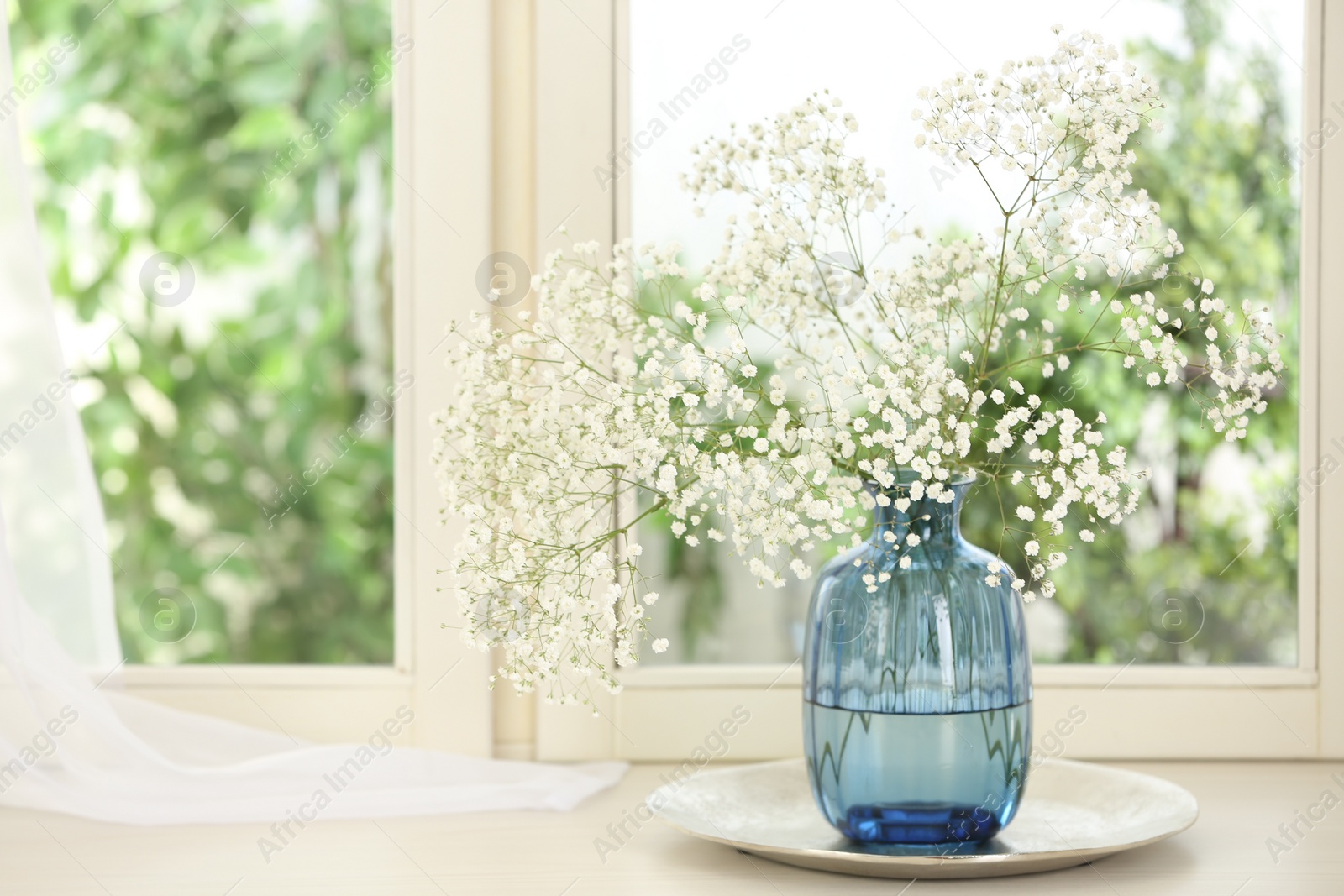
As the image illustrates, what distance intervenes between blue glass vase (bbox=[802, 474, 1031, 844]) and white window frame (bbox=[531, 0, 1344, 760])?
0.31 m

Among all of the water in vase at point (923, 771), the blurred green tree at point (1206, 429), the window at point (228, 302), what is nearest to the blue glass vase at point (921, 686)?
the water in vase at point (923, 771)

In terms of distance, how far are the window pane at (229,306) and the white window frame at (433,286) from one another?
0.21 meters

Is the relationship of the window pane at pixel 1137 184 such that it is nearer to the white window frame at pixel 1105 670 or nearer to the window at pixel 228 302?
the white window frame at pixel 1105 670

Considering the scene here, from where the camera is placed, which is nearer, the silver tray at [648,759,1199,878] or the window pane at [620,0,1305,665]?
the silver tray at [648,759,1199,878]

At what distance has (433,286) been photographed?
46.1 inches

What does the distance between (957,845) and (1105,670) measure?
0.41 meters

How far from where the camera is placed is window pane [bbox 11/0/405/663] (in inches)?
54.9

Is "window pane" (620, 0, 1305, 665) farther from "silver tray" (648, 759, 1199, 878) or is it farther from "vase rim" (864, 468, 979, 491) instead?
"vase rim" (864, 468, 979, 491)

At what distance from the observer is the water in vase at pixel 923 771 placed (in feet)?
2.82

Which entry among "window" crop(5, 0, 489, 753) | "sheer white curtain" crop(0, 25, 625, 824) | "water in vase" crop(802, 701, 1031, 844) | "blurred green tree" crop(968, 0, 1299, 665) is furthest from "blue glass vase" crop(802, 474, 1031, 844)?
"window" crop(5, 0, 489, 753)

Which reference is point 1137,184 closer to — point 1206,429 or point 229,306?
point 1206,429

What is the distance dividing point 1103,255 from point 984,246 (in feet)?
0.30

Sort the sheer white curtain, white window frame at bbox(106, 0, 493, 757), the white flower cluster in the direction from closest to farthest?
1. the white flower cluster
2. the sheer white curtain
3. white window frame at bbox(106, 0, 493, 757)

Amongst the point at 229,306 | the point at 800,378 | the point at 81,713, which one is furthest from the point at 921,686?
the point at 229,306
